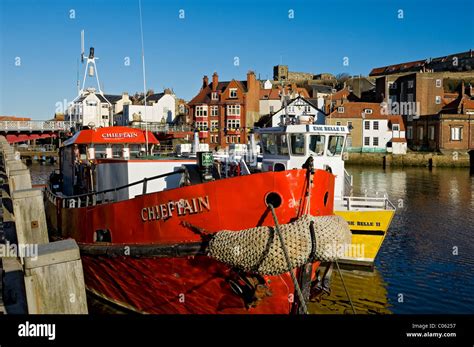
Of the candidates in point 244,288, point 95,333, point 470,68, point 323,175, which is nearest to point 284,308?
point 244,288

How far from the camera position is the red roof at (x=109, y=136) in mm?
19500

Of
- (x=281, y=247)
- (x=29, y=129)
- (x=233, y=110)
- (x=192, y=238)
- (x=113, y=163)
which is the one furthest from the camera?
(x=233, y=110)

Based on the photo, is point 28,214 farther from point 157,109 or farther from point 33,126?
point 157,109

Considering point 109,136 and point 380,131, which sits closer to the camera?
point 109,136

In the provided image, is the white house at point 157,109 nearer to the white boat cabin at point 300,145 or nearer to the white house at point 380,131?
the white house at point 380,131

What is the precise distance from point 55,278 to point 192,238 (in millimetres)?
5878

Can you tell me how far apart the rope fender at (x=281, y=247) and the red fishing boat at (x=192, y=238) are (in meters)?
0.33

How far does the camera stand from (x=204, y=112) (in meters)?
77.4

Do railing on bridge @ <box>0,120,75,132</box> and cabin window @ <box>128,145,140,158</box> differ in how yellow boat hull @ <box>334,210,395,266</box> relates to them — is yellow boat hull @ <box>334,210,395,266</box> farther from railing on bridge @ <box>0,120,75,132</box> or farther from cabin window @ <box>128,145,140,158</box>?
railing on bridge @ <box>0,120,75,132</box>

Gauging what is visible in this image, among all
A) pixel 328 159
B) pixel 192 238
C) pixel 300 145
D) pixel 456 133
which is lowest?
pixel 192 238

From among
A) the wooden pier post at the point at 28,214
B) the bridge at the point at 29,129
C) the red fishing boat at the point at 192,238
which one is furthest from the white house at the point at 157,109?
the wooden pier post at the point at 28,214

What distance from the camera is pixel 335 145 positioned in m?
19.1

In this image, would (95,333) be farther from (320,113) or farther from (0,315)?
(320,113)

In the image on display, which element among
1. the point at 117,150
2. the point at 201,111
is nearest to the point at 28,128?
the point at 201,111
